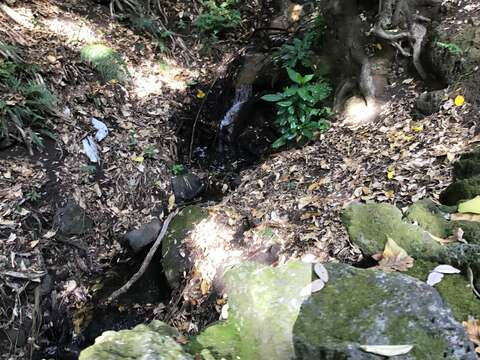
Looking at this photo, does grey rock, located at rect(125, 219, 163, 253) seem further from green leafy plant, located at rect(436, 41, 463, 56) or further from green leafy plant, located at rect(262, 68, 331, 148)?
green leafy plant, located at rect(436, 41, 463, 56)

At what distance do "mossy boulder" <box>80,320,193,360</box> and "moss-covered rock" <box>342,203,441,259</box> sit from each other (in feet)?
4.62

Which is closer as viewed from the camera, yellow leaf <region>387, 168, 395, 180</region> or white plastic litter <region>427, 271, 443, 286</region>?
white plastic litter <region>427, 271, 443, 286</region>

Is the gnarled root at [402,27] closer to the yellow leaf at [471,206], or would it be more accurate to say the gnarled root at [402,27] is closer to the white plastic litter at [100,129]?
the yellow leaf at [471,206]

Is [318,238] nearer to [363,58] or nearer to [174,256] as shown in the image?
[174,256]

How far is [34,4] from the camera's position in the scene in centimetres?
A: 795

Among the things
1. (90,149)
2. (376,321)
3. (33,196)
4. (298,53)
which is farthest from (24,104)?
(376,321)

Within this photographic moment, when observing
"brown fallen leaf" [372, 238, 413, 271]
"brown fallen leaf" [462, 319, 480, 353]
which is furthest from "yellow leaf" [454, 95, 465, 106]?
"brown fallen leaf" [462, 319, 480, 353]

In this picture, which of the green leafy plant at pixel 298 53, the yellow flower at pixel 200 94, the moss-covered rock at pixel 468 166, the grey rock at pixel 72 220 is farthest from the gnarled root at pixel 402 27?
the grey rock at pixel 72 220

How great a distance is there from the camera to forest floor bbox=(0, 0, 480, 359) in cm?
482

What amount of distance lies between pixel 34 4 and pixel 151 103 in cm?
279

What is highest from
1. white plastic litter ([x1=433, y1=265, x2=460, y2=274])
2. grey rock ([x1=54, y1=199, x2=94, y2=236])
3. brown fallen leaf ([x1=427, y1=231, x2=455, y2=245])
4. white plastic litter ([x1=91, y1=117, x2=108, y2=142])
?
white plastic litter ([x1=433, y1=265, x2=460, y2=274])

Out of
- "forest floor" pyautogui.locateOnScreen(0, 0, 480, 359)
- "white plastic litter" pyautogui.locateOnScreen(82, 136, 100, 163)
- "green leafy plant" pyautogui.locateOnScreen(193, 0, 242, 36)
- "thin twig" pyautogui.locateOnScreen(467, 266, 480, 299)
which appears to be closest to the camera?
"thin twig" pyautogui.locateOnScreen(467, 266, 480, 299)

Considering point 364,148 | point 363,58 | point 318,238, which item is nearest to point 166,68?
point 363,58

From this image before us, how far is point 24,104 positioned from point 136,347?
5265 millimetres
